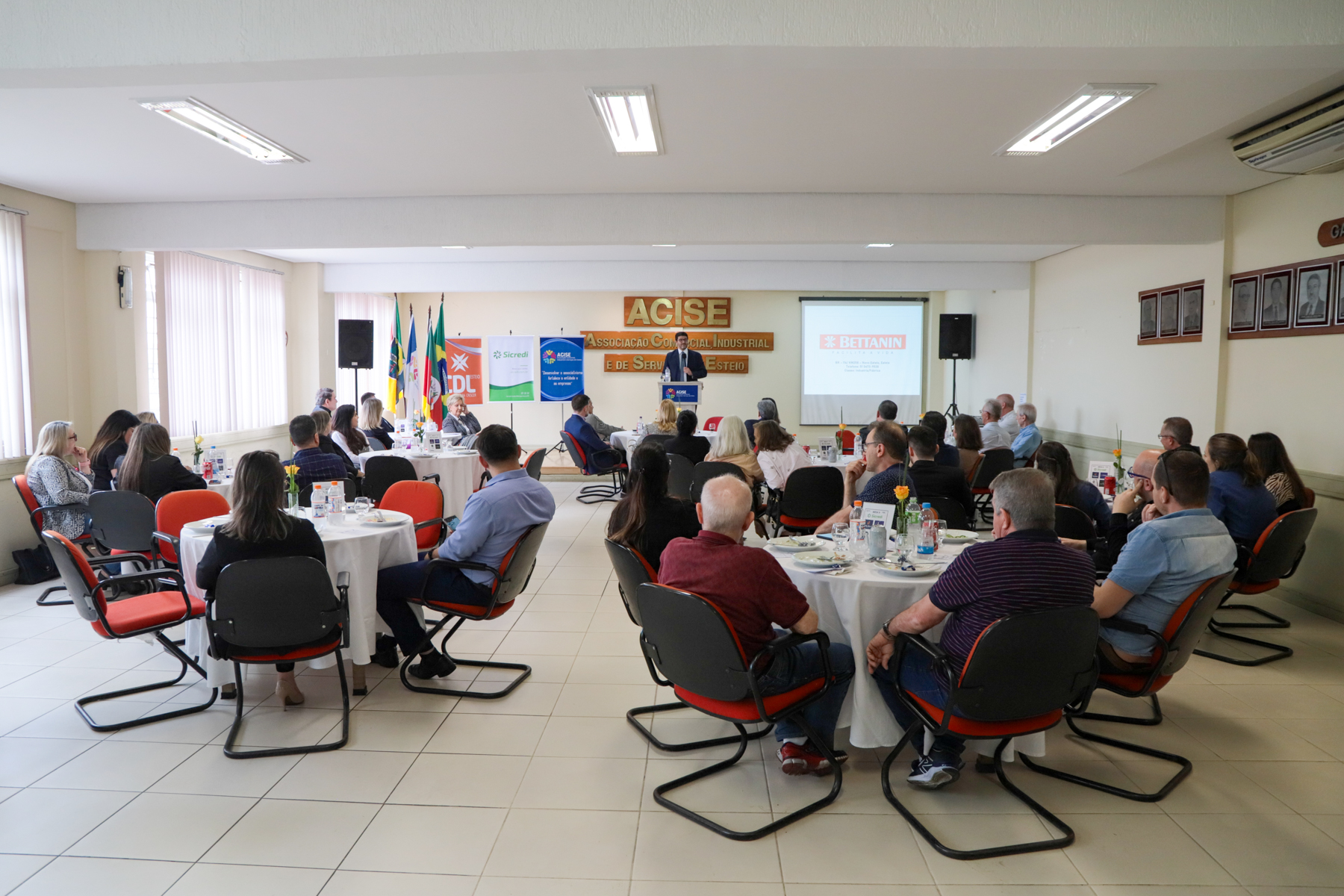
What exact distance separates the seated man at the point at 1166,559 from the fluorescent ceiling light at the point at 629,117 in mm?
2922

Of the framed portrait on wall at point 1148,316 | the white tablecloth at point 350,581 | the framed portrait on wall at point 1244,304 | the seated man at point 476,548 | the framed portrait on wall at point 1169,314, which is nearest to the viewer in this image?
the white tablecloth at point 350,581

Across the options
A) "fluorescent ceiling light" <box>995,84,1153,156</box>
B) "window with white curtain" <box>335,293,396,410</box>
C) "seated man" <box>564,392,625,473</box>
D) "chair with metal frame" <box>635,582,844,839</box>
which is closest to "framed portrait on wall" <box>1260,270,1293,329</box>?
"fluorescent ceiling light" <box>995,84,1153,156</box>

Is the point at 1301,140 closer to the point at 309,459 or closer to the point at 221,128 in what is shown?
the point at 221,128

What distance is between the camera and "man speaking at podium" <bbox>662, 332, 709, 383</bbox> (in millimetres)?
11321

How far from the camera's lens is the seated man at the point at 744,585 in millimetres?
2768

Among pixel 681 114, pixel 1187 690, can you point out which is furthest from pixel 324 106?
pixel 1187 690

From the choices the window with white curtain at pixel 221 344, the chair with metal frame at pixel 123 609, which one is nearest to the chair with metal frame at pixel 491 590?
the chair with metal frame at pixel 123 609

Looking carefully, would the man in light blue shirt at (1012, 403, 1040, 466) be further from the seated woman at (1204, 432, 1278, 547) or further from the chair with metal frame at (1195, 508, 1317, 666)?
the chair with metal frame at (1195, 508, 1317, 666)

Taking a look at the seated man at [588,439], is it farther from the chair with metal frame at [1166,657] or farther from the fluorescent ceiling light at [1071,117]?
the chair with metal frame at [1166,657]

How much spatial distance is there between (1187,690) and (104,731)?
5044mm

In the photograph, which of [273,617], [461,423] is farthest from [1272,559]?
[461,423]

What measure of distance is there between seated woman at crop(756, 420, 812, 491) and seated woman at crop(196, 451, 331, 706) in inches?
153

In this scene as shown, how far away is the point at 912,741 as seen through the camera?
10.8ft

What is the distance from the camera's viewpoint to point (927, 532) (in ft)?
11.6
